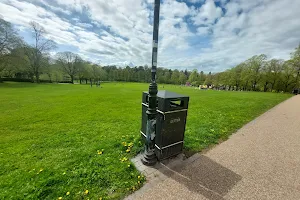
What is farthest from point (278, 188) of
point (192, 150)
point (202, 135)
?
point (202, 135)

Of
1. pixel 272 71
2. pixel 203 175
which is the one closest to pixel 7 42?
pixel 203 175

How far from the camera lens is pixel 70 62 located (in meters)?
47.2

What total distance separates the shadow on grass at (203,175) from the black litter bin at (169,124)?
29 cm

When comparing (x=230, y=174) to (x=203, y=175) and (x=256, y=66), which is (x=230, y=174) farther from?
(x=256, y=66)

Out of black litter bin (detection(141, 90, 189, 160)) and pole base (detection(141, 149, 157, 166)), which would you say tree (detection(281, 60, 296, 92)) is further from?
pole base (detection(141, 149, 157, 166))

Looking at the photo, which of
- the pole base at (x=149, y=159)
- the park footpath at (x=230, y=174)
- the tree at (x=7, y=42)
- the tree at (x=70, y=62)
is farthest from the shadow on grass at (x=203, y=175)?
the tree at (x=70, y=62)

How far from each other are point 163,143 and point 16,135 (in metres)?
4.97

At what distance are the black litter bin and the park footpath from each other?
283mm

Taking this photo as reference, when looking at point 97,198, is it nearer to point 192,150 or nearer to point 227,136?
point 192,150

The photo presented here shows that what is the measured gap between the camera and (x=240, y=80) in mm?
40969

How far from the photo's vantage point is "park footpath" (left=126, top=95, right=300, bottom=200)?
228 centimetres

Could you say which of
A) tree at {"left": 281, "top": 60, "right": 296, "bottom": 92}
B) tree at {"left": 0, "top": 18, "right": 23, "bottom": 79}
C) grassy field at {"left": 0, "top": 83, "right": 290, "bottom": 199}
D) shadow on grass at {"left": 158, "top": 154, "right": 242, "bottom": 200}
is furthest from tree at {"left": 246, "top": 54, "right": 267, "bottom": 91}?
tree at {"left": 0, "top": 18, "right": 23, "bottom": 79}

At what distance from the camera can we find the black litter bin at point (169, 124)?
9.45 feet

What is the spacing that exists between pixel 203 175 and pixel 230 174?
0.58 m
